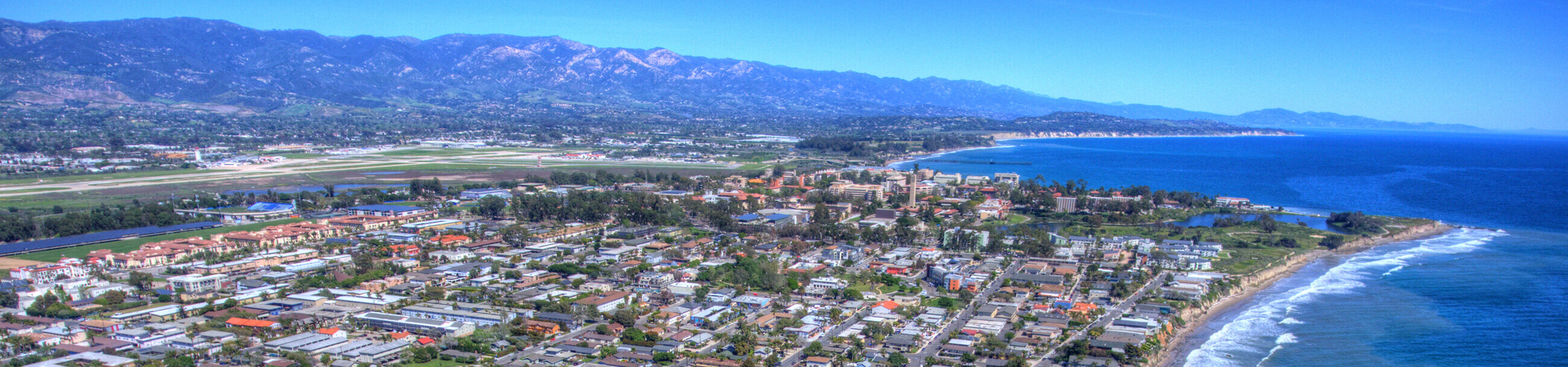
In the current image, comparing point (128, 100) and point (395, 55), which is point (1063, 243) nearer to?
point (128, 100)

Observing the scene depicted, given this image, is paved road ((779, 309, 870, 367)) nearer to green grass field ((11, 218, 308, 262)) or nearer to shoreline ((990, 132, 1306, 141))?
green grass field ((11, 218, 308, 262))

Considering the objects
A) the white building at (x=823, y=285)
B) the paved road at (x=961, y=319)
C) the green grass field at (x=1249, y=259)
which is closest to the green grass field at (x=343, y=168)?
the white building at (x=823, y=285)

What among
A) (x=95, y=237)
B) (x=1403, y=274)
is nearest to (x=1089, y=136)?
(x=1403, y=274)

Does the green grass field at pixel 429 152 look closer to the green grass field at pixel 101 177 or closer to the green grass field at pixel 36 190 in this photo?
the green grass field at pixel 101 177

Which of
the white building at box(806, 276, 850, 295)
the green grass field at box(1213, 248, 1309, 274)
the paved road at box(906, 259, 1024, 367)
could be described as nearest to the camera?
the paved road at box(906, 259, 1024, 367)

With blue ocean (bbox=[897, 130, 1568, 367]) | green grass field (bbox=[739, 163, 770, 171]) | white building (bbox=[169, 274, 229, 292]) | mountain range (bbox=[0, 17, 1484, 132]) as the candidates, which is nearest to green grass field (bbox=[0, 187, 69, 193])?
white building (bbox=[169, 274, 229, 292])

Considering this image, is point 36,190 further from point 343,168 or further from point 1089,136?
point 1089,136
